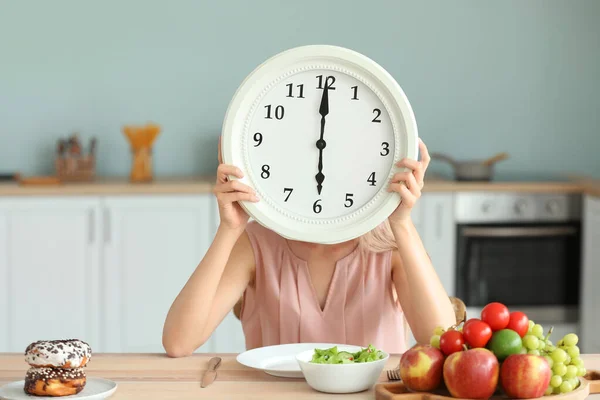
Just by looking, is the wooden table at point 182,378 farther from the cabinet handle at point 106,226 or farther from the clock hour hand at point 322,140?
the cabinet handle at point 106,226

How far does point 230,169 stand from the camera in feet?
5.38

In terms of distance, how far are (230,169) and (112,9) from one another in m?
3.05

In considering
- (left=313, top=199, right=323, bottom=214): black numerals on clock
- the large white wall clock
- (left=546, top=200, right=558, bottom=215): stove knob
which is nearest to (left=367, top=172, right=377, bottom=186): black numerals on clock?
the large white wall clock

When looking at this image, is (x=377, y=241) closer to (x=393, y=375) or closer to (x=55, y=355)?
(x=393, y=375)

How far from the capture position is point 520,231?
4.12 m

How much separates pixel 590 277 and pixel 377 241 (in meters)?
2.34

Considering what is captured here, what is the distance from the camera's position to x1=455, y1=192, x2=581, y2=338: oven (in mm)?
4102

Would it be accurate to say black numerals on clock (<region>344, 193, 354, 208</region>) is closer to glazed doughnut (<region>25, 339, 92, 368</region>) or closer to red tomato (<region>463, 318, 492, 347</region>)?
red tomato (<region>463, 318, 492, 347</region>)

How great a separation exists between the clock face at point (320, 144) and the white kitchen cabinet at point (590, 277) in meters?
2.55

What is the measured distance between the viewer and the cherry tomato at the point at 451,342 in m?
1.35

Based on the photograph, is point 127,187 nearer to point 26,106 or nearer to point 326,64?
point 26,106

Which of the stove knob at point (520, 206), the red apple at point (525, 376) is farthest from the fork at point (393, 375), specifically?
the stove knob at point (520, 206)

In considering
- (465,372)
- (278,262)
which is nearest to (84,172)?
(278,262)

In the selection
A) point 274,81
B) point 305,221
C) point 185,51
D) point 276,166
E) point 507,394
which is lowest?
point 507,394
